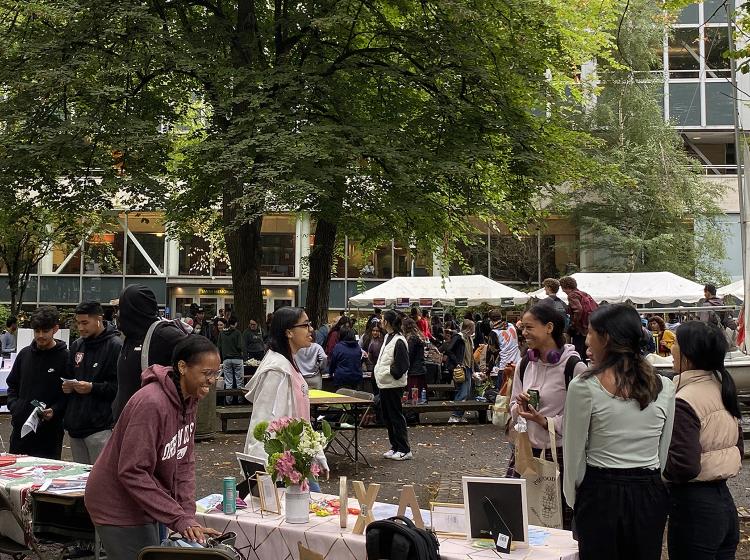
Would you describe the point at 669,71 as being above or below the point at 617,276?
above

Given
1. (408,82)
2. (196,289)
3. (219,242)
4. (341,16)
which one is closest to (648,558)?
(341,16)

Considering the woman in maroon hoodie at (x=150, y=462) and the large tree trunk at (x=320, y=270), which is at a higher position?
the large tree trunk at (x=320, y=270)

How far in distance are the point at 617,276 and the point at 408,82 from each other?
910 centimetres

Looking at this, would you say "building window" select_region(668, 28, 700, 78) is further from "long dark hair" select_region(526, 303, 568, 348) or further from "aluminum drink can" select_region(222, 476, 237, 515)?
"aluminum drink can" select_region(222, 476, 237, 515)

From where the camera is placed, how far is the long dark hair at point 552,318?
5.55 meters

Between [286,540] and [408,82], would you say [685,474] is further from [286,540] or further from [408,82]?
[408,82]

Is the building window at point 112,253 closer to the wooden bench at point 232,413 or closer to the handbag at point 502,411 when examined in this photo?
the wooden bench at point 232,413

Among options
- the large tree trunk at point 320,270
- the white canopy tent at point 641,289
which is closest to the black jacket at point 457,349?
the large tree trunk at point 320,270

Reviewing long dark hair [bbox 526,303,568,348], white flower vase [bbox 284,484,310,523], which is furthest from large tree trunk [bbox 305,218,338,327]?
white flower vase [bbox 284,484,310,523]

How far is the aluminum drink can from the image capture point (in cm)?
517

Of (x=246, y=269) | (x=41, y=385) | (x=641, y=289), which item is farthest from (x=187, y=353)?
(x=641, y=289)

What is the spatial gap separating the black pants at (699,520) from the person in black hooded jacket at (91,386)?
4.63 metres

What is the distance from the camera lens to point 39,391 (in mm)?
7227

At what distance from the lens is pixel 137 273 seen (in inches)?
1657
